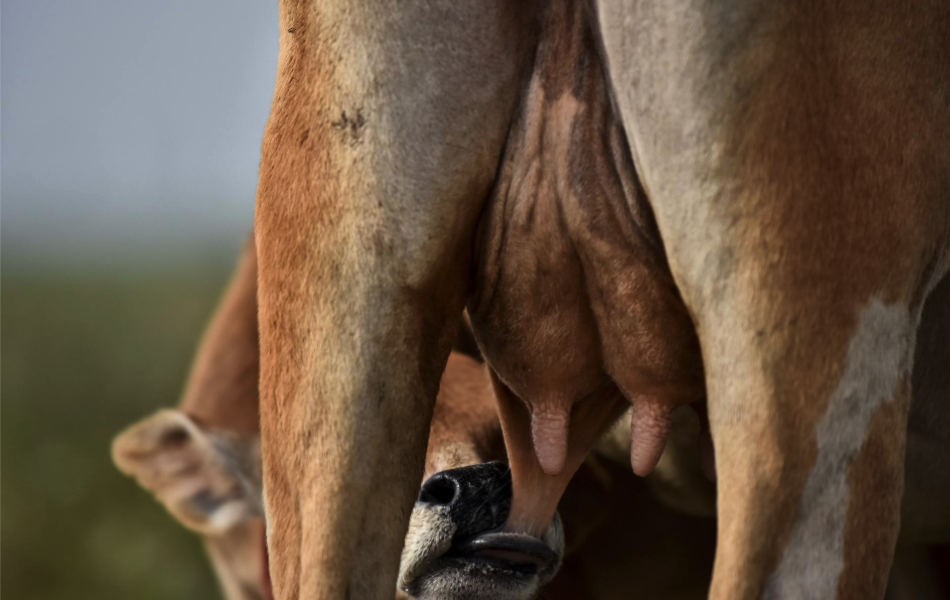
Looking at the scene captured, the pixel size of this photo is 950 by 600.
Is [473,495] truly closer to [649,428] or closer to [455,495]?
[455,495]

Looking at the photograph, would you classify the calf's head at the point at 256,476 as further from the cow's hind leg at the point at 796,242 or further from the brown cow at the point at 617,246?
the cow's hind leg at the point at 796,242

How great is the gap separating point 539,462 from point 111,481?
7319 mm

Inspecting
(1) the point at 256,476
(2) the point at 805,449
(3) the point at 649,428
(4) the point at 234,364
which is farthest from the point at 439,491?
(4) the point at 234,364

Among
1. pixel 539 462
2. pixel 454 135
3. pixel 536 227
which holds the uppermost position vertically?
pixel 454 135

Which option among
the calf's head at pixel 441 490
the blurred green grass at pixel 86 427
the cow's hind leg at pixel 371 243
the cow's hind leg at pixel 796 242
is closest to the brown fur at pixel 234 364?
the calf's head at pixel 441 490

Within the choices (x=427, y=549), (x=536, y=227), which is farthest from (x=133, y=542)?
(x=536, y=227)

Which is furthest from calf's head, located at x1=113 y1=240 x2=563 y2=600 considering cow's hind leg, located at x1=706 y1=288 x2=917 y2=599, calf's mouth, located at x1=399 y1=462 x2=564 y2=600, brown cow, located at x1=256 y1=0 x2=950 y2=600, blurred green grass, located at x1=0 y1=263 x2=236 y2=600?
blurred green grass, located at x1=0 y1=263 x2=236 y2=600

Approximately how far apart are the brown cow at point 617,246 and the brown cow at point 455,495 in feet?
1.12

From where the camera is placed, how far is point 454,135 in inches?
64.4

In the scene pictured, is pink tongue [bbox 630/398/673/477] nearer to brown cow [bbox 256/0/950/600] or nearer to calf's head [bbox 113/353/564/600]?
brown cow [bbox 256/0/950/600]

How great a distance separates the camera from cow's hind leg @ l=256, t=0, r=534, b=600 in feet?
5.29

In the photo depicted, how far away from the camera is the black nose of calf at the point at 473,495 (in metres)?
2.12

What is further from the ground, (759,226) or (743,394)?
(759,226)

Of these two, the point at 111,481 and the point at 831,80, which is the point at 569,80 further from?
the point at 111,481
